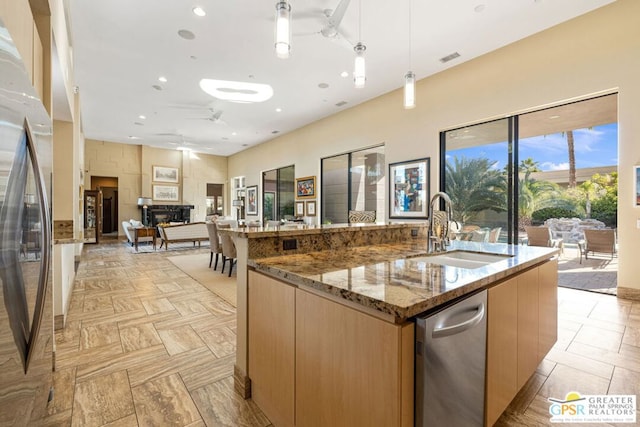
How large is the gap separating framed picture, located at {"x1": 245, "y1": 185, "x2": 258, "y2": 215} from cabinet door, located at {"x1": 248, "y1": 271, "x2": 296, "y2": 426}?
9.59 meters

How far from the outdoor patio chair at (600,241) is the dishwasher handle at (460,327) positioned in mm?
4005

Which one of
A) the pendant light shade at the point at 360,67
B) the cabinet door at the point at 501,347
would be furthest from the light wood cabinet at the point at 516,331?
the pendant light shade at the point at 360,67

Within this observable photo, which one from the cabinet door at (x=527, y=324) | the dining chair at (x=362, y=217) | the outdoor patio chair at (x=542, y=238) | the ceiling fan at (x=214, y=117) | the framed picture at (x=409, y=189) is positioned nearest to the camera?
the cabinet door at (x=527, y=324)

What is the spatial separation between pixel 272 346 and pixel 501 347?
1.11 m

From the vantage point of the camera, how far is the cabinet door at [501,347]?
1233 millimetres

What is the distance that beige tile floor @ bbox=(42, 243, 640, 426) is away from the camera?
5.29 feet

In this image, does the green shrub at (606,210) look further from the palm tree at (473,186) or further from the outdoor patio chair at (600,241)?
the palm tree at (473,186)

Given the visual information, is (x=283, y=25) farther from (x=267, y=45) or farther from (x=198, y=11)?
(x=267, y=45)

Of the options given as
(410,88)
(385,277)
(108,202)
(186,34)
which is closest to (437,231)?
(385,277)

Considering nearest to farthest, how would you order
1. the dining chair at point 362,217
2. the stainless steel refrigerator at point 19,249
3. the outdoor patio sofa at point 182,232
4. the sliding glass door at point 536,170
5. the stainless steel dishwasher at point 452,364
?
the stainless steel refrigerator at point 19,249 < the stainless steel dishwasher at point 452,364 < the sliding glass door at point 536,170 < the dining chair at point 362,217 < the outdoor patio sofa at point 182,232

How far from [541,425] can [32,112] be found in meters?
2.80

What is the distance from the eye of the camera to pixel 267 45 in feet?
13.7

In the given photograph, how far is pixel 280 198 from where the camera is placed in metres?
Result: 9.92

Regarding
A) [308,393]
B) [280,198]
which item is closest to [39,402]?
[308,393]
